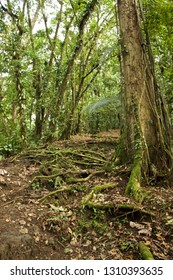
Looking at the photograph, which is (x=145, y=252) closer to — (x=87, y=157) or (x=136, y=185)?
(x=136, y=185)

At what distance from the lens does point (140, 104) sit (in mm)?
5320

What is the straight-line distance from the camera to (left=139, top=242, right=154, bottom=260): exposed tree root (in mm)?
3236

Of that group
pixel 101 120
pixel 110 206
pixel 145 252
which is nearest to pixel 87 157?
pixel 110 206

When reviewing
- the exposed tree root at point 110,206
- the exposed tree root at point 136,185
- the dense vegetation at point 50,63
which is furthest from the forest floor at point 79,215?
the dense vegetation at point 50,63

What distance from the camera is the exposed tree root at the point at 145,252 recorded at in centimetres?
324

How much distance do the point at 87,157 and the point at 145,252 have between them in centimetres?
373

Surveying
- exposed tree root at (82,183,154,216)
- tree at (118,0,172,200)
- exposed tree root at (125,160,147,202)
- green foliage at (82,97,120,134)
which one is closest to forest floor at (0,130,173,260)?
exposed tree root at (82,183,154,216)

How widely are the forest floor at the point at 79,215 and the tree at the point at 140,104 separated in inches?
15.5

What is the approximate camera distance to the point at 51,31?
9773 mm

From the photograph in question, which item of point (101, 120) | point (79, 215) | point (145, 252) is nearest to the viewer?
point (145, 252)

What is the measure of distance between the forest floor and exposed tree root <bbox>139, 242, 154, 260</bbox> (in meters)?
0.07

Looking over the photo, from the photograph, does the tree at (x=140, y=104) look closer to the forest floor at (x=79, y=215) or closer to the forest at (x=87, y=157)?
the forest at (x=87, y=157)

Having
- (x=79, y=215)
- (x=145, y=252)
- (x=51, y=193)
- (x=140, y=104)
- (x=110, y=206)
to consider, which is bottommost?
(x=145, y=252)

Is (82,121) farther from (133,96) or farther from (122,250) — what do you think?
(122,250)
